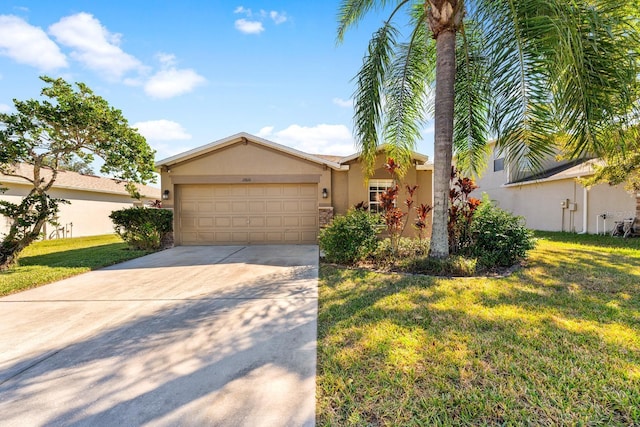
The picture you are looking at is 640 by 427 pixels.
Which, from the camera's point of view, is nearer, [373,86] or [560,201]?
[373,86]

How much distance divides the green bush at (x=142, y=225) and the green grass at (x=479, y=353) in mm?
7702

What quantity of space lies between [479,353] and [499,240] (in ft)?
14.9

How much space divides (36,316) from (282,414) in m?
4.19

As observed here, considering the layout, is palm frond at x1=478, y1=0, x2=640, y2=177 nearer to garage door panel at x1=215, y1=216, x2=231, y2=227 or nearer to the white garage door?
the white garage door

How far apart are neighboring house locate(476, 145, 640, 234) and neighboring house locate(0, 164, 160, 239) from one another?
19.4m

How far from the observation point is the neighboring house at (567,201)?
12.2 m

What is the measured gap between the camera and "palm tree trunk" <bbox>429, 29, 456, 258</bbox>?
6125 mm

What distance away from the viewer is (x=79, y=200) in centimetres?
1599

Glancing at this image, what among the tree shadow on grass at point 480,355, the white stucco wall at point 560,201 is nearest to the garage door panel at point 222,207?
the tree shadow on grass at point 480,355

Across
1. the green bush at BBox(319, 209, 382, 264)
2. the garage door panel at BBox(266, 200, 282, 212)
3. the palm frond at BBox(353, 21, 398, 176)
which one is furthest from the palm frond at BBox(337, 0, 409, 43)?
the garage door panel at BBox(266, 200, 282, 212)

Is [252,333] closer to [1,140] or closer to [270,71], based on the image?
[1,140]

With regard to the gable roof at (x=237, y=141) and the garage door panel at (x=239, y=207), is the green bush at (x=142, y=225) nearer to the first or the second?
the gable roof at (x=237, y=141)

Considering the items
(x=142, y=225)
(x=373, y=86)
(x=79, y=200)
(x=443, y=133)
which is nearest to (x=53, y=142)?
(x=142, y=225)

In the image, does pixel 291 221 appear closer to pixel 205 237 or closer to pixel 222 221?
pixel 222 221
